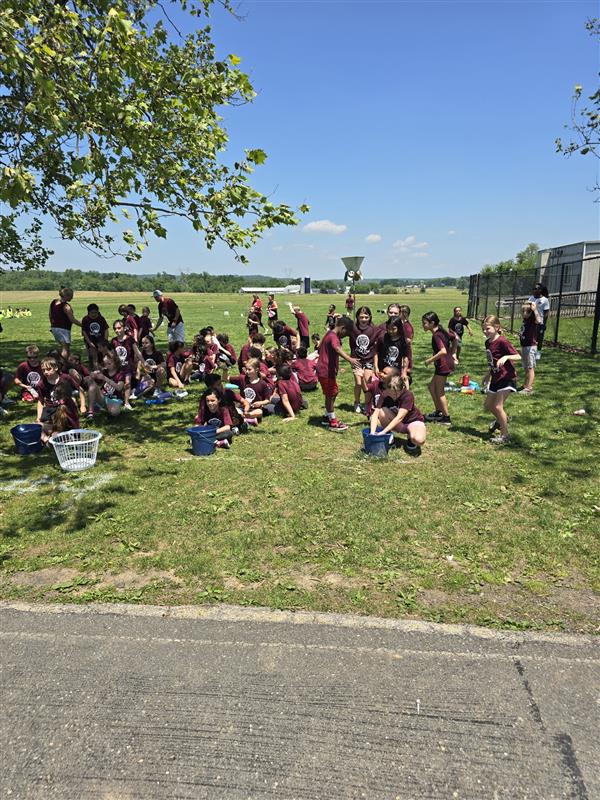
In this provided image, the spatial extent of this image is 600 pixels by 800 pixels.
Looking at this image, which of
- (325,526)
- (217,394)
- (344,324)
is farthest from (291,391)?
(325,526)

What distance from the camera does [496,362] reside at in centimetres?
686

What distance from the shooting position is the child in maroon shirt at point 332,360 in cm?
753

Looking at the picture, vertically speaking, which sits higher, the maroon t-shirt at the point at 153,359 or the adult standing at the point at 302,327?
the adult standing at the point at 302,327

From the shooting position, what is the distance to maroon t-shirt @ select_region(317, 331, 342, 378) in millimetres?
7676

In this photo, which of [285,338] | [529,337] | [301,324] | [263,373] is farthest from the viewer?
[301,324]

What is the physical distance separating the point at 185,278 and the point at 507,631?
12623 centimetres

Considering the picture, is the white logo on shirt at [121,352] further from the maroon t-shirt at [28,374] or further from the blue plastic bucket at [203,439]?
the blue plastic bucket at [203,439]

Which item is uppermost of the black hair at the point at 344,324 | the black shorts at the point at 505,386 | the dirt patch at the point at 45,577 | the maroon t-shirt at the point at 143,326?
the black hair at the point at 344,324

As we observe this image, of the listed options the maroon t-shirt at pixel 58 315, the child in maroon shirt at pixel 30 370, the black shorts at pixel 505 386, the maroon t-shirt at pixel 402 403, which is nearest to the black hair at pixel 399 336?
the maroon t-shirt at pixel 402 403

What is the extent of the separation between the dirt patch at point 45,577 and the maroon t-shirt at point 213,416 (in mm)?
3471

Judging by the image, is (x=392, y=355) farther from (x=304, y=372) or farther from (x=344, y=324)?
(x=304, y=372)

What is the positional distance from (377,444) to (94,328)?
7385 mm

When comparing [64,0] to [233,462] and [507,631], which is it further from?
[507,631]

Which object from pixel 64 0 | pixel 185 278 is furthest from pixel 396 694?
pixel 185 278
